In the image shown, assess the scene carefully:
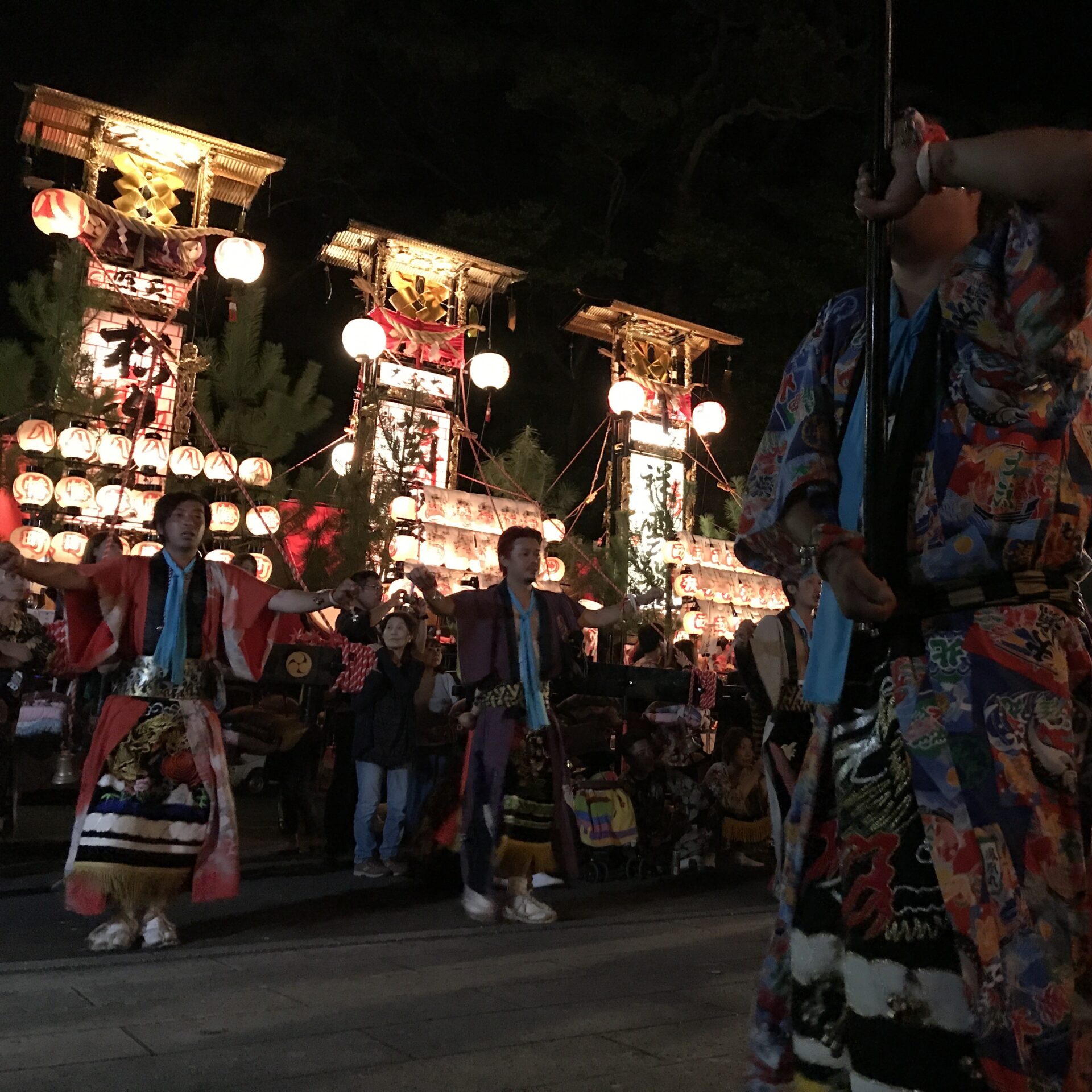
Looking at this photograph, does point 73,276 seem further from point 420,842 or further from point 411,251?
point 420,842

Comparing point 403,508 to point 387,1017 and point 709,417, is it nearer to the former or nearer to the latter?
point 709,417

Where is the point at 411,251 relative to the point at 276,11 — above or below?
below

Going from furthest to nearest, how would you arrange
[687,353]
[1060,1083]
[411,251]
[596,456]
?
1. [596,456]
2. [687,353]
3. [411,251]
4. [1060,1083]

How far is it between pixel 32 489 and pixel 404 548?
190 inches

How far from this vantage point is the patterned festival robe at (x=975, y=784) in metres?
1.51

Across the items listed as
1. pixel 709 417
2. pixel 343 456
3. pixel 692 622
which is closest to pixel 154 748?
pixel 343 456

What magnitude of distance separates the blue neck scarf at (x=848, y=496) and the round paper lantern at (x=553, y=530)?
15.2m

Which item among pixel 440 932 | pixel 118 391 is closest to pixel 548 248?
pixel 118 391

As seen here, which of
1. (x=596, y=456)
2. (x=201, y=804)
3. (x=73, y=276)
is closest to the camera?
(x=201, y=804)

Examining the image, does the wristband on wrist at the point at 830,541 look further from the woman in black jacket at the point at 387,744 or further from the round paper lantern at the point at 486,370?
the round paper lantern at the point at 486,370

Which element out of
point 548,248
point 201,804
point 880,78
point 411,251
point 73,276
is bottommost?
point 201,804

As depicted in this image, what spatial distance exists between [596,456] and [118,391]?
11726mm

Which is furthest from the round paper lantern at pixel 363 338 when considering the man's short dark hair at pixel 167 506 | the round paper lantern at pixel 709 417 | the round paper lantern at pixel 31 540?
the man's short dark hair at pixel 167 506

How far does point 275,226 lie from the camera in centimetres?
2327
